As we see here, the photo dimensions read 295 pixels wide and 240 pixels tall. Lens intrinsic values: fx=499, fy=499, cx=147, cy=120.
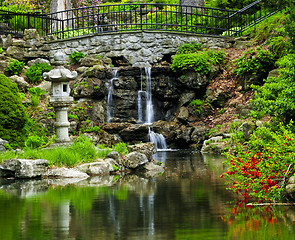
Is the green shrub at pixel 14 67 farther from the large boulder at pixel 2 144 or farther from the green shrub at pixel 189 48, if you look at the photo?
the large boulder at pixel 2 144

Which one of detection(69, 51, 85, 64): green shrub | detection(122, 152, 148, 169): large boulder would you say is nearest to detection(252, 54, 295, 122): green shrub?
detection(122, 152, 148, 169): large boulder

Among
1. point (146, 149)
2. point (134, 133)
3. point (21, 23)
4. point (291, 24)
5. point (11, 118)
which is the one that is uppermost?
point (21, 23)

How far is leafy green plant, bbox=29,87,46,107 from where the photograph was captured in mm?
19216

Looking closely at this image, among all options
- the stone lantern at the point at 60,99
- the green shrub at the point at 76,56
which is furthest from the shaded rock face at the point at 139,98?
the stone lantern at the point at 60,99

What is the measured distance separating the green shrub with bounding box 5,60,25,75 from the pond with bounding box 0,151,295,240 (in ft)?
37.4

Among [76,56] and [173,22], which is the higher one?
[173,22]

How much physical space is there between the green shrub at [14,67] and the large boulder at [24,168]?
10724 mm

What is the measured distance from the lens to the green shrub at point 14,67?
2100cm

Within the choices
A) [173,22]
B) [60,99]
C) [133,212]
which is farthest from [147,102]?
[133,212]

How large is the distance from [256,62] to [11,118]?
9813mm

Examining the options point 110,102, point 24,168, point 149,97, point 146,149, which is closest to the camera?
point 24,168

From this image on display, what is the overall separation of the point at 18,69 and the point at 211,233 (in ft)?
56.3

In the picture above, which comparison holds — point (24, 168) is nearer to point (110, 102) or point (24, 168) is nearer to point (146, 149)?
point (146, 149)

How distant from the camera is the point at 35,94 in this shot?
775 inches
